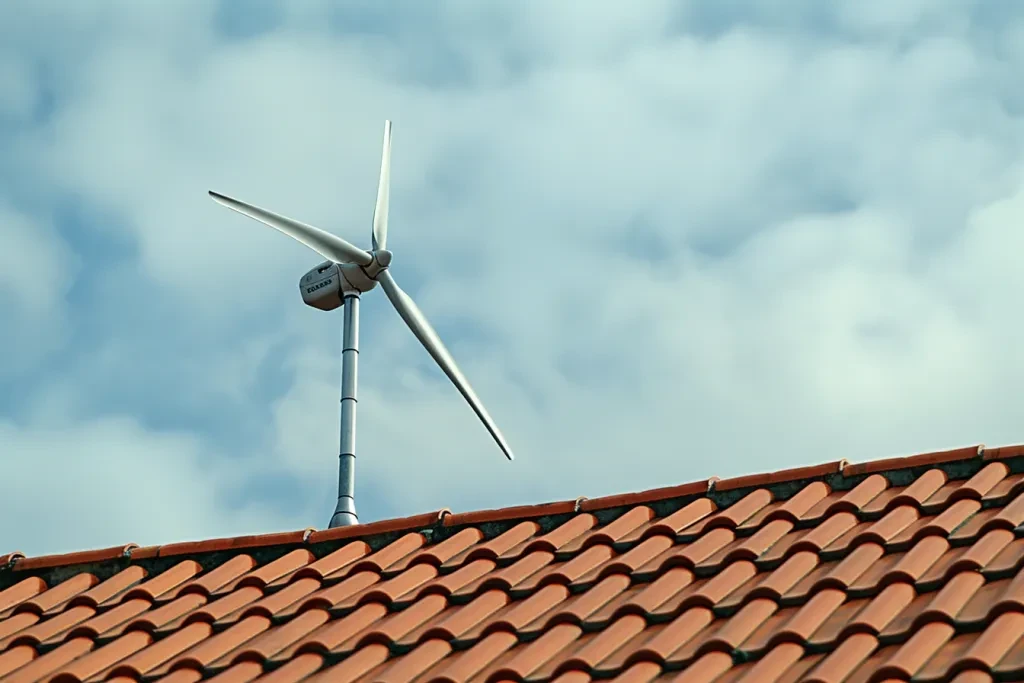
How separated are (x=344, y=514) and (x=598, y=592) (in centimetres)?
688

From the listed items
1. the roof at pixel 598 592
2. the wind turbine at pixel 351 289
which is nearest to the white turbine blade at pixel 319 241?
the wind turbine at pixel 351 289

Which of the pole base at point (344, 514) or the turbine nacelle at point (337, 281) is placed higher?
the turbine nacelle at point (337, 281)

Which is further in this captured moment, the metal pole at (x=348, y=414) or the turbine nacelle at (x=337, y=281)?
the turbine nacelle at (x=337, y=281)

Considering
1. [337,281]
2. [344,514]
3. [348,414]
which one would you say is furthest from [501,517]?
[337,281]

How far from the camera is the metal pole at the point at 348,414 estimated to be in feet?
51.3

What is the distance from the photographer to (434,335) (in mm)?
21125

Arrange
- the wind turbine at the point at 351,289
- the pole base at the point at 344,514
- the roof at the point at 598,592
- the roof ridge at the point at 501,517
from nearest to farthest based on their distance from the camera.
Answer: the roof at the point at 598,592, the roof ridge at the point at 501,517, the pole base at the point at 344,514, the wind turbine at the point at 351,289

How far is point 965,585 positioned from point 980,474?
217cm

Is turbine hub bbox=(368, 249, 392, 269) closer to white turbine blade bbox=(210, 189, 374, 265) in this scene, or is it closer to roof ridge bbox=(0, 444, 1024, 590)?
white turbine blade bbox=(210, 189, 374, 265)

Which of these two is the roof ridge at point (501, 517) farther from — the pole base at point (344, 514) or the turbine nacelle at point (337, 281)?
the turbine nacelle at point (337, 281)

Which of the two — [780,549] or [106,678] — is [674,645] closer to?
[780,549]

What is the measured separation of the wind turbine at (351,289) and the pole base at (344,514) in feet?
5.21

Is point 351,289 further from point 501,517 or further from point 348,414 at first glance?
point 501,517

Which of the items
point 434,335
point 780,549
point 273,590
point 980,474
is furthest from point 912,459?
point 434,335
